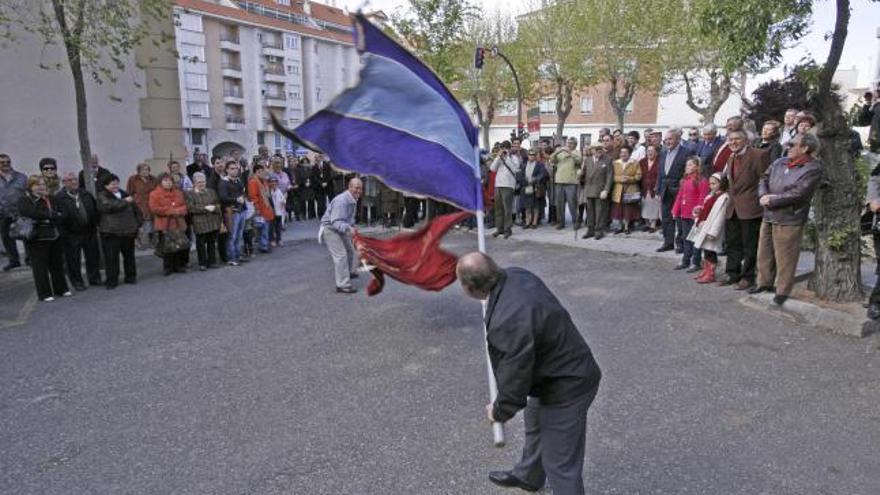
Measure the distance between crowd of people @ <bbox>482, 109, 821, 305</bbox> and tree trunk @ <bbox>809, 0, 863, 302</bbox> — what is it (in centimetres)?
34

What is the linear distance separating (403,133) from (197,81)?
56.0 m

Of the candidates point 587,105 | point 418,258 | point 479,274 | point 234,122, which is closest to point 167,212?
point 418,258

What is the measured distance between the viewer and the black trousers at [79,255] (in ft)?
30.6

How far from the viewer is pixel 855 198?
267 inches

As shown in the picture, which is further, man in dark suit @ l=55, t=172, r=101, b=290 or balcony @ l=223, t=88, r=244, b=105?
balcony @ l=223, t=88, r=244, b=105

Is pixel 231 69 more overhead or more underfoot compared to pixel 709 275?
more overhead

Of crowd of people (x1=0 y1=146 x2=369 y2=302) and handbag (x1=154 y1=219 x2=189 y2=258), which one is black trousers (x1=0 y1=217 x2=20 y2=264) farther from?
handbag (x1=154 y1=219 x2=189 y2=258)

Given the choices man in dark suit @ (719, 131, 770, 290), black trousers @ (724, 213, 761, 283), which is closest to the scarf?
man in dark suit @ (719, 131, 770, 290)

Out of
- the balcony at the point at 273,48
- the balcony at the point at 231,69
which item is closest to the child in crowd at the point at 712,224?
the balcony at the point at 231,69

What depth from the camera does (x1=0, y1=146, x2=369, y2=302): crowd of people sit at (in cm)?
875

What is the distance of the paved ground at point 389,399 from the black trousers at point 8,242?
3.65 m

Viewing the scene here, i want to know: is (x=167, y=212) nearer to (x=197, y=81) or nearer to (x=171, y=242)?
(x=171, y=242)

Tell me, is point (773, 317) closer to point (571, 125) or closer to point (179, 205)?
point (179, 205)

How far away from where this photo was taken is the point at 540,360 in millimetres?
2963
